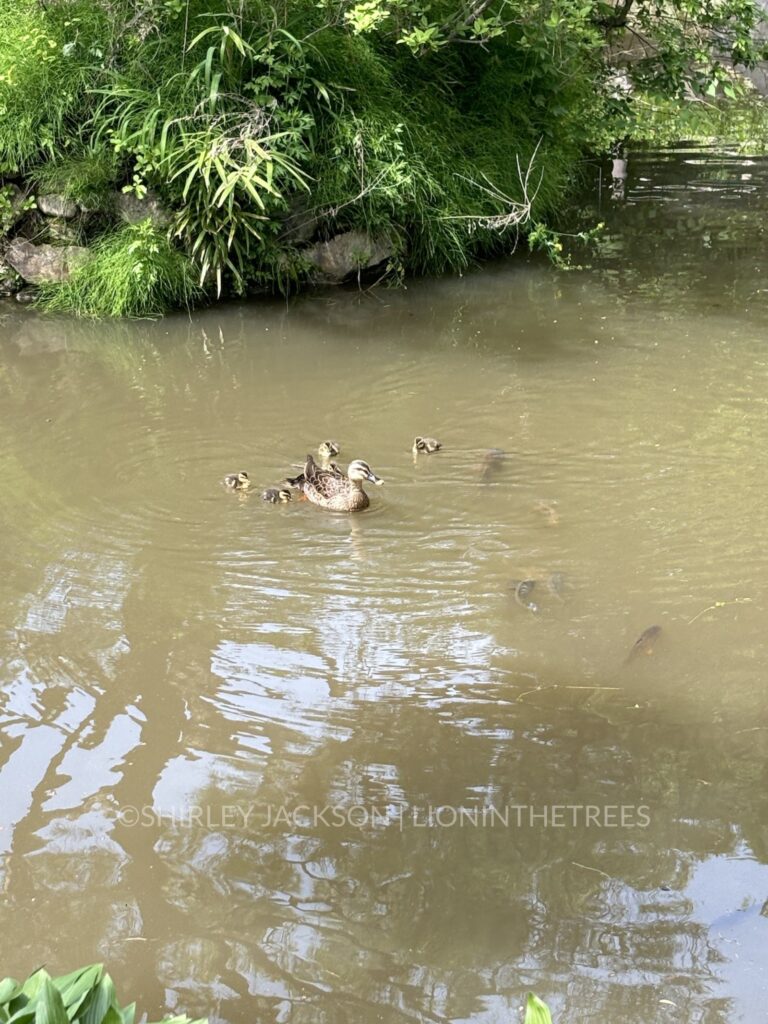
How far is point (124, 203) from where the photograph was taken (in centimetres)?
1055

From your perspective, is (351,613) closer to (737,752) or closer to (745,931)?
(737,752)

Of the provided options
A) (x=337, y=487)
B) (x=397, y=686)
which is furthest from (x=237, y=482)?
(x=397, y=686)

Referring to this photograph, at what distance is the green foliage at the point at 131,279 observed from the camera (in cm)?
1007

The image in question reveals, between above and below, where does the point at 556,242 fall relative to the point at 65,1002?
above

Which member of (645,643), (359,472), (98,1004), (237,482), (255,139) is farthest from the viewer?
(255,139)

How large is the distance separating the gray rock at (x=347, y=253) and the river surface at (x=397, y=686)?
6.50 feet

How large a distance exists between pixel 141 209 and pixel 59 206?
83 centimetres

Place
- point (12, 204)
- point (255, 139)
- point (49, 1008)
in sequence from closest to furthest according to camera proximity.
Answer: point (49, 1008) → point (255, 139) → point (12, 204)

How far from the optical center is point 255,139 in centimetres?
986

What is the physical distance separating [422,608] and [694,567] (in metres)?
1.49

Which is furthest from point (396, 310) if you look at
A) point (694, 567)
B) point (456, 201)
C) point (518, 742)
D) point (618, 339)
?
point (518, 742)

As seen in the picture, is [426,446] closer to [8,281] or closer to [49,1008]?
[49,1008]

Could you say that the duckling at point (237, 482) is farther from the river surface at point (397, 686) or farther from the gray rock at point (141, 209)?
the gray rock at point (141, 209)

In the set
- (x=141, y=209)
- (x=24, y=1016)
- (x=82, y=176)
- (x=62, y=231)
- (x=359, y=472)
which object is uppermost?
(x=82, y=176)
